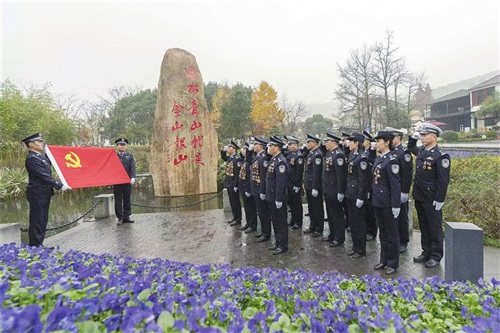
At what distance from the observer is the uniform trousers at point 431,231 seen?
4574mm

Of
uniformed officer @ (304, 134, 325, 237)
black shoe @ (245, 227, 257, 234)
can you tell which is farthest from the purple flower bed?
black shoe @ (245, 227, 257, 234)

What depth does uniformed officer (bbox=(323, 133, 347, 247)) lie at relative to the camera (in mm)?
5492

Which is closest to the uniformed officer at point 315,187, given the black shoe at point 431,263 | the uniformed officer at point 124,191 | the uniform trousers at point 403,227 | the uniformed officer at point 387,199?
the uniform trousers at point 403,227

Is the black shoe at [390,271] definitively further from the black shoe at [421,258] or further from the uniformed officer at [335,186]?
the uniformed officer at [335,186]

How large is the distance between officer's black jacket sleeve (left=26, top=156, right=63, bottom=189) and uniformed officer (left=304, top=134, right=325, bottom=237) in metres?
4.65

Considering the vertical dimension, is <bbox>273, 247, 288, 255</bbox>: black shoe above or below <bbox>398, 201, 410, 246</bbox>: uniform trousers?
below

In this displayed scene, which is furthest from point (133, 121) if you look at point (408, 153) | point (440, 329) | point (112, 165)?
point (440, 329)

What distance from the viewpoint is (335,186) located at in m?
5.64

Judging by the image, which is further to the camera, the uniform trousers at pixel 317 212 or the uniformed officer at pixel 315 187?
the uniform trousers at pixel 317 212

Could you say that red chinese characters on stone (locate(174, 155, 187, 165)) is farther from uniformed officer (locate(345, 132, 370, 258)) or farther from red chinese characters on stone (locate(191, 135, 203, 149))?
uniformed officer (locate(345, 132, 370, 258))

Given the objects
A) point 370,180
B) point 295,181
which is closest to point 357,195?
point 370,180

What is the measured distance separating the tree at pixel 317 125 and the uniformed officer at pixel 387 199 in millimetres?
45826

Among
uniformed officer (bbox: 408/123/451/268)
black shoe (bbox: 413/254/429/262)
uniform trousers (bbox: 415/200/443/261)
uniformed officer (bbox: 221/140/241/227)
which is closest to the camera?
uniformed officer (bbox: 408/123/451/268)

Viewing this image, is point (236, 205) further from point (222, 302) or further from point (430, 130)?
point (222, 302)
